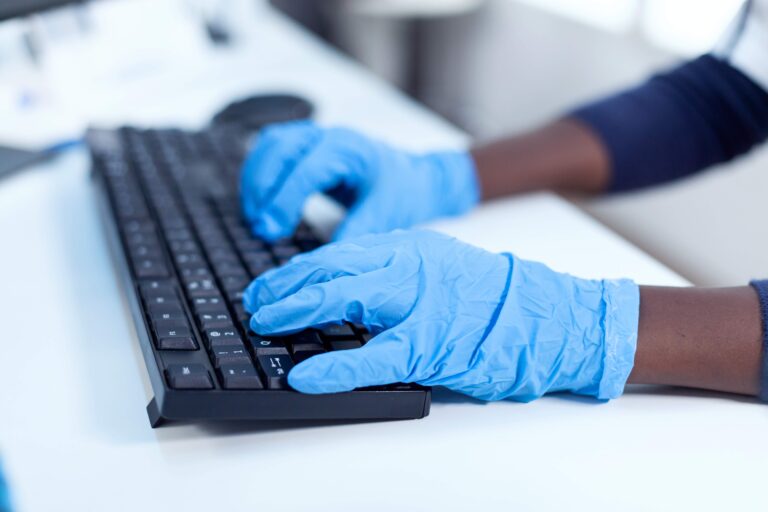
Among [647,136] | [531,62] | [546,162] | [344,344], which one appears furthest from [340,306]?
[531,62]

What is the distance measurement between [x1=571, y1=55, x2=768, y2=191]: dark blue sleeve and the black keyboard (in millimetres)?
440

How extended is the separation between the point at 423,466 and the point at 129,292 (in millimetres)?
281

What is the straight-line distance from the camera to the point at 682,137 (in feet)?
3.07

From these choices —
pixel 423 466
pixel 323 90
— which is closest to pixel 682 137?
pixel 323 90

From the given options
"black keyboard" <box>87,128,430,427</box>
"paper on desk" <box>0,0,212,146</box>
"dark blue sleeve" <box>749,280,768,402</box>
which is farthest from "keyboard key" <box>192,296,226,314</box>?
"paper on desk" <box>0,0,212,146</box>

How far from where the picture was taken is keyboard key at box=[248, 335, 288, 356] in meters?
0.52

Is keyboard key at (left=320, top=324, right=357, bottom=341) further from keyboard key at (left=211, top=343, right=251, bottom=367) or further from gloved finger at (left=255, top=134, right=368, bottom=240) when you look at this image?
gloved finger at (left=255, top=134, right=368, bottom=240)

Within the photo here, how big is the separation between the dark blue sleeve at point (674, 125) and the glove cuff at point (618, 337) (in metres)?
0.41

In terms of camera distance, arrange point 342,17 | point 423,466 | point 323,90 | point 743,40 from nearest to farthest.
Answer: point 423,466, point 743,40, point 323,90, point 342,17

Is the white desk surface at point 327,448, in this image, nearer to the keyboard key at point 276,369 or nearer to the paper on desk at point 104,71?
the keyboard key at point 276,369

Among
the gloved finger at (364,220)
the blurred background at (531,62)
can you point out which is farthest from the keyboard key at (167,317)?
the blurred background at (531,62)

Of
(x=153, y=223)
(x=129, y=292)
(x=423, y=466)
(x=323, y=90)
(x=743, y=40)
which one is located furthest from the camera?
(x=323, y=90)

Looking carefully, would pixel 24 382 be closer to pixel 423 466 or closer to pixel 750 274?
pixel 423 466

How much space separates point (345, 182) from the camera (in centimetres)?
80
